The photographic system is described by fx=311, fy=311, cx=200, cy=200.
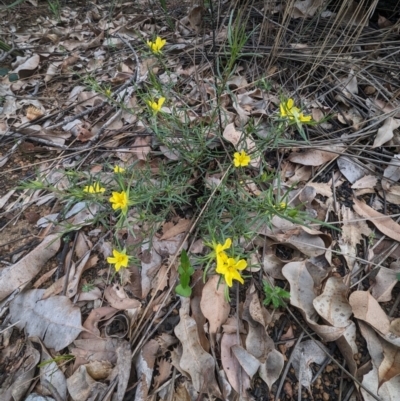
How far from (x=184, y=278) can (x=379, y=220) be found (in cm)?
93

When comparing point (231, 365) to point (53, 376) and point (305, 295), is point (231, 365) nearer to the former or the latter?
point (305, 295)

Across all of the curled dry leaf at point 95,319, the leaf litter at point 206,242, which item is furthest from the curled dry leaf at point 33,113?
the curled dry leaf at point 95,319

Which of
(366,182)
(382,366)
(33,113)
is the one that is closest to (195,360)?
(382,366)

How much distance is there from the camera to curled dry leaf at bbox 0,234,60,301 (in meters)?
1.40

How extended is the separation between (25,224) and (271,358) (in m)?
1.36

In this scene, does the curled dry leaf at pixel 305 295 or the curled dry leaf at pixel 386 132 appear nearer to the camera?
the curled dry leaf at pixel 305 295

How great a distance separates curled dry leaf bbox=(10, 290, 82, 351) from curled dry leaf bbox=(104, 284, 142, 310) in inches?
5.2

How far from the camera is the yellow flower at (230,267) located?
103 cm

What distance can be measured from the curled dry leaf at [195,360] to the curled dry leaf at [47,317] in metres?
0.42

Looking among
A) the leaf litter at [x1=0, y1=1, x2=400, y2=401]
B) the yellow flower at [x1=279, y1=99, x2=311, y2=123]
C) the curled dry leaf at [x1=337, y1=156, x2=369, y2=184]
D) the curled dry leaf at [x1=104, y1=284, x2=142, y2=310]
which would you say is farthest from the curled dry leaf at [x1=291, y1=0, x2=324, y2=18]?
the curled dry leaf at [x1=104, y1=284, x2=142, y2=310]

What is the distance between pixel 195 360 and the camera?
1.12 metres

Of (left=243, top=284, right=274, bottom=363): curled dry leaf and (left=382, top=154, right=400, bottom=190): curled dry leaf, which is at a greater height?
(left=382, top=154, right=400, bottom=190): curled dry leaf

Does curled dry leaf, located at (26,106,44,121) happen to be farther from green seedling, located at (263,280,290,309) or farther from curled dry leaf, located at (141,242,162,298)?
green seedling, located at (263,280,290,309)

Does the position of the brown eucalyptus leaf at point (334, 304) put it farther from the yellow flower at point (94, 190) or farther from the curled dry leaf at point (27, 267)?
the curled dry leaf at point (27, 267)
